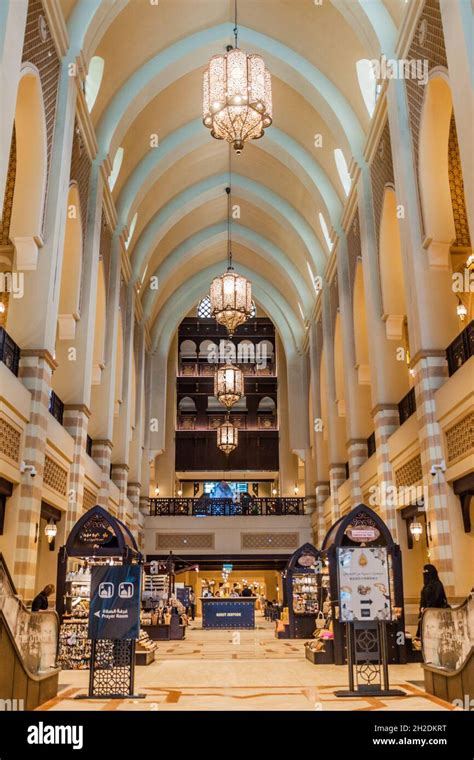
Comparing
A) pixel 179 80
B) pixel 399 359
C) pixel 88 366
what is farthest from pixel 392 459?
pixel 179 80

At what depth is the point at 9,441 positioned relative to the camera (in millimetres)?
9281

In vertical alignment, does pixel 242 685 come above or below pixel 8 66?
below

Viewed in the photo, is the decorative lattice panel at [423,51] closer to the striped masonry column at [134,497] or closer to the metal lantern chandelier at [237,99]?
the metal lantern chandelier at [237,99]

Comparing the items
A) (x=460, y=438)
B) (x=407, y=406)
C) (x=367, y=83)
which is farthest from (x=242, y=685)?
(x=367, y=83)

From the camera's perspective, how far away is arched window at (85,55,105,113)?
546 inches

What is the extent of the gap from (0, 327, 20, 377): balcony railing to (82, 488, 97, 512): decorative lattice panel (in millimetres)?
5041

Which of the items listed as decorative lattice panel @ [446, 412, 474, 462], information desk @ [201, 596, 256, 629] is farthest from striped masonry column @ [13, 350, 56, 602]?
information desk @ [201, 596, 256, 629]

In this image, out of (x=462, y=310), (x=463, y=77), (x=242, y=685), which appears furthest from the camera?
(x=462, y=310)

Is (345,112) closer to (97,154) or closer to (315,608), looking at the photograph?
(97,154)

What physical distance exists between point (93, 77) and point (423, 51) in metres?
6.77

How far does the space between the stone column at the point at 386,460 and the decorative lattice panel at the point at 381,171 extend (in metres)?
3.48

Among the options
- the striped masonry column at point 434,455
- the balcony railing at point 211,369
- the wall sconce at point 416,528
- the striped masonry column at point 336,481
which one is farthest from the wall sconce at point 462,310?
the balcony railing at point 211,369

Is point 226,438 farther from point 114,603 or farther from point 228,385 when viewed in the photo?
point 114,603

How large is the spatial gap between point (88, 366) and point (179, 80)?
24.9 ft
